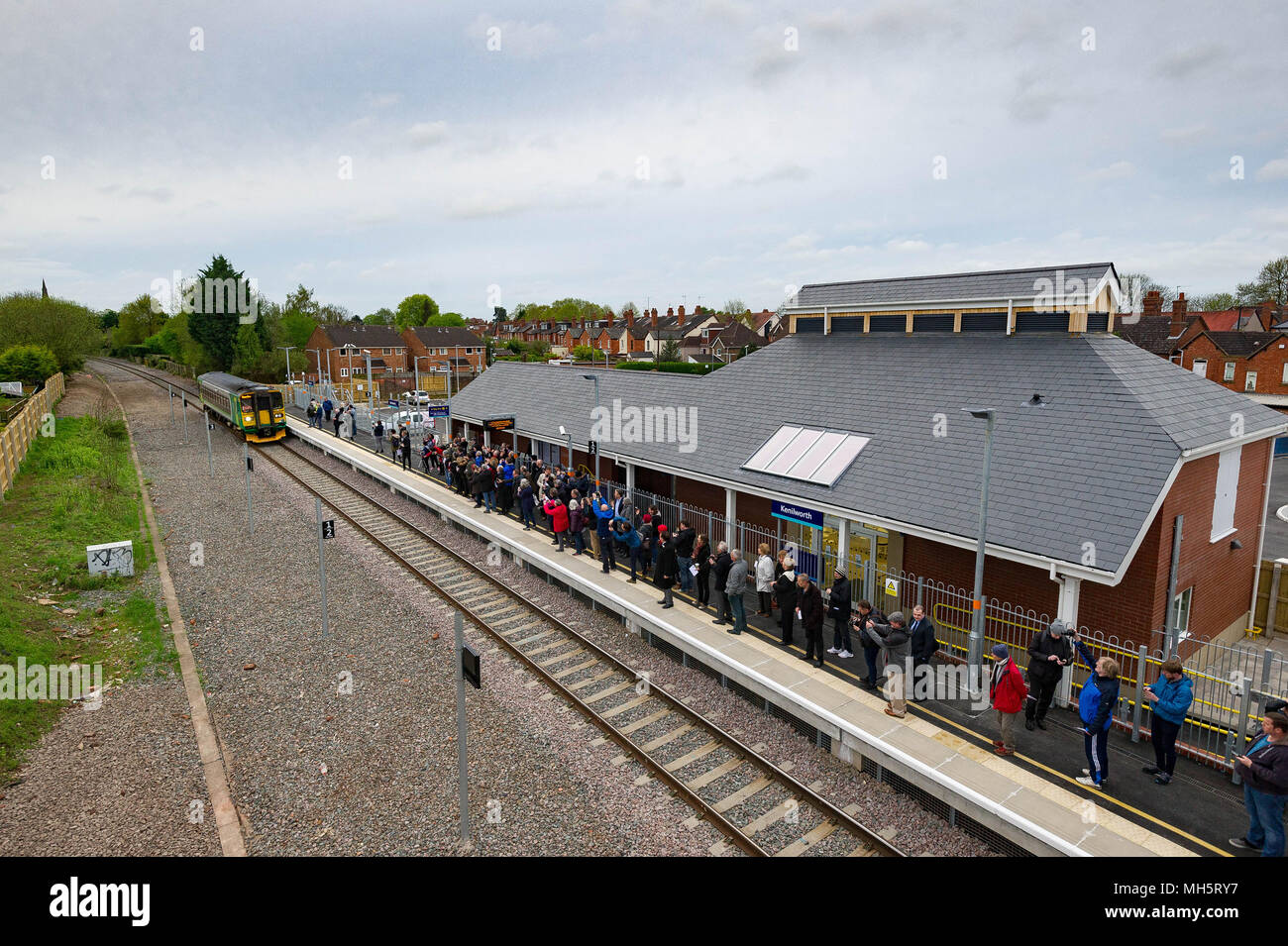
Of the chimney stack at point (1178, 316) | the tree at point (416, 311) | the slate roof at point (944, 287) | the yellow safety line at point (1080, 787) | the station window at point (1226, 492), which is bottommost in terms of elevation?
the yellow safety line at point (1080, 787)

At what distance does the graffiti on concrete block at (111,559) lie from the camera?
17562 mm

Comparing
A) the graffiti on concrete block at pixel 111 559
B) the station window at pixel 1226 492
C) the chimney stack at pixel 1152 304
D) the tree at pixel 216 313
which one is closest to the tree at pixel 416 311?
the tree at pixel 216 313

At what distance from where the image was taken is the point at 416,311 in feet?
452

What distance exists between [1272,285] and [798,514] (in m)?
90.9

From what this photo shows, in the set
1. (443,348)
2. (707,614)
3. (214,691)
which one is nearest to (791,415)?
(707,614)

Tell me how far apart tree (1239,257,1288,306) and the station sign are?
289 ft

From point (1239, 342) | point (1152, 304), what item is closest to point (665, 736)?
point (1239, 342)

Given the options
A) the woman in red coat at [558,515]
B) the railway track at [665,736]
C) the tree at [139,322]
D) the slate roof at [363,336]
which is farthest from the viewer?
the tree at [139,322]

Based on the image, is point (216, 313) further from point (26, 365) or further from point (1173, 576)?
point (1173, 576)

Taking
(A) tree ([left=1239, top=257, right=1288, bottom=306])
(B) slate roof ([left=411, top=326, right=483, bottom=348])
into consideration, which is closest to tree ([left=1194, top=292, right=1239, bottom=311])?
(A) tree ([left=1239, top=257, right=1288, bottom=306])

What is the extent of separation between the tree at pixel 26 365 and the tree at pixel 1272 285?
353ft

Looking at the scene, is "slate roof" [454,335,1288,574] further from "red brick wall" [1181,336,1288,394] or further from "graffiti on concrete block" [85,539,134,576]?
"red brick wall" [1181,336,1288,394]

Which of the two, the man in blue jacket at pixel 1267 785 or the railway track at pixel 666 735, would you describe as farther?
the railway track at pixel 666 735

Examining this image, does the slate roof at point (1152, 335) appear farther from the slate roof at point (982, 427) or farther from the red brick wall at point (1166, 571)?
the slate roof at point (982, 427)
